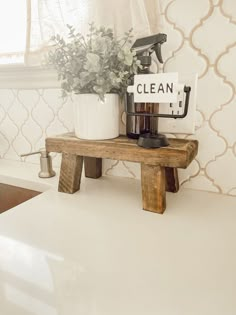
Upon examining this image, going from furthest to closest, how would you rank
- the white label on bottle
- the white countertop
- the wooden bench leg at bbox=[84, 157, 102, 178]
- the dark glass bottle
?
the wooden bench leg at bbox=[84, 157, 102, 178]
the dark glass bottle
the white label on bottle
the white countertop

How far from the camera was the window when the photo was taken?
88 cm

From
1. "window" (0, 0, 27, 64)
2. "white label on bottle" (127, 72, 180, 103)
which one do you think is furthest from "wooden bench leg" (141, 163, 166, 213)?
"window" (0, 0, 27, 64)

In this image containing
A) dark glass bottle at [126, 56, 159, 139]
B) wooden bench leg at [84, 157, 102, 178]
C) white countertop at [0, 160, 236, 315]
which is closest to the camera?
white countertop at [0, 160, 236, 315]

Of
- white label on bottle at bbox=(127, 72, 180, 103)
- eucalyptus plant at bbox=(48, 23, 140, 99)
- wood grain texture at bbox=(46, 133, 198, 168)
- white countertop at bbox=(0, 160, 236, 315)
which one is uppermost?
eucalyptus plant at bbox=(48, 23, 140, 99)

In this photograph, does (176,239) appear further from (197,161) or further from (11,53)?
(11,53)

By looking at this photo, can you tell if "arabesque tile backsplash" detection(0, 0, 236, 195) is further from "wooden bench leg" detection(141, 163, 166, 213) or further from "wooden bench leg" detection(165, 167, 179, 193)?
"wooden bench leg" detection(141, 163, 166, 213)

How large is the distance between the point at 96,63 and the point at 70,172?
29 centimetres

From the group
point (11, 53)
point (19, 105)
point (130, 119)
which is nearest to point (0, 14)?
point (11, 53)

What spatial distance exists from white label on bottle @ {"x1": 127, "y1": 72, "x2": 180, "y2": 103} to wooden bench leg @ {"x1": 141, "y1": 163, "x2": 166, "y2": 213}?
147 millimetres

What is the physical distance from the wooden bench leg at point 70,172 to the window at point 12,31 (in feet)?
1.54

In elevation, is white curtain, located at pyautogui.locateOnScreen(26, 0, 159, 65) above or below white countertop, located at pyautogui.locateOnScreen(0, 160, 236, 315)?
above

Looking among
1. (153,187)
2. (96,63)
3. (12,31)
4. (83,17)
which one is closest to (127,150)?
(153,187)

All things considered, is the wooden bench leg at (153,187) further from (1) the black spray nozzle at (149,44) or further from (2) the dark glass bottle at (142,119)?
(1) the black spray nozzle at (149,44)

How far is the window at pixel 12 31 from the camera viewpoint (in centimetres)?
88
